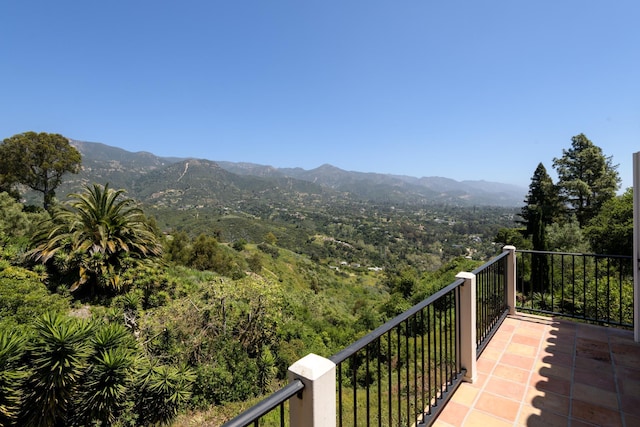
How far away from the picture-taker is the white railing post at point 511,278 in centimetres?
404

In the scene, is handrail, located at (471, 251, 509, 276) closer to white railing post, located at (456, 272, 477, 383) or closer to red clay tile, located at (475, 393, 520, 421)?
white railing post, located at (456, 272, 477, 383)

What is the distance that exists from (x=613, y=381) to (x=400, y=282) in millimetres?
15285

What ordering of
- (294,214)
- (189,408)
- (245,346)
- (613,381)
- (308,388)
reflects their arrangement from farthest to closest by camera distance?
(294,214), (245,346), (189,408), (613,381), (308,388)

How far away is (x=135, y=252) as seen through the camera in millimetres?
11211

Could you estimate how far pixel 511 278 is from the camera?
13.4ft

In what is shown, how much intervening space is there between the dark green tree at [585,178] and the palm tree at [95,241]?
2610cm

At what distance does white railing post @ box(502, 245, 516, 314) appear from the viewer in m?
4.04

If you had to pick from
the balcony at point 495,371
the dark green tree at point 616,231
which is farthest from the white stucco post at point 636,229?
the dark green tree at point 616,231

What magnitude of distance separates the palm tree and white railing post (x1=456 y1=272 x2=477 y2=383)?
11.0 meters

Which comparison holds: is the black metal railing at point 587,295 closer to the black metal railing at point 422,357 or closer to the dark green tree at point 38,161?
the black metal railing at point 422,357

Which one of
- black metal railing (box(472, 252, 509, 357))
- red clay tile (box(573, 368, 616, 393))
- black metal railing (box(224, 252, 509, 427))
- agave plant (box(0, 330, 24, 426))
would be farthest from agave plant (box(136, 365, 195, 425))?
red clay tile (box(573, 368, 616, 393))

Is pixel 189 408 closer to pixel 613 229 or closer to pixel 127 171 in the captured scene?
pixel 613 229

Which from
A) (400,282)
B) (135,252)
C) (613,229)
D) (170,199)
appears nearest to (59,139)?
(135,252)

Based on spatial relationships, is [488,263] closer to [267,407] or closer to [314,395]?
[314,395]
